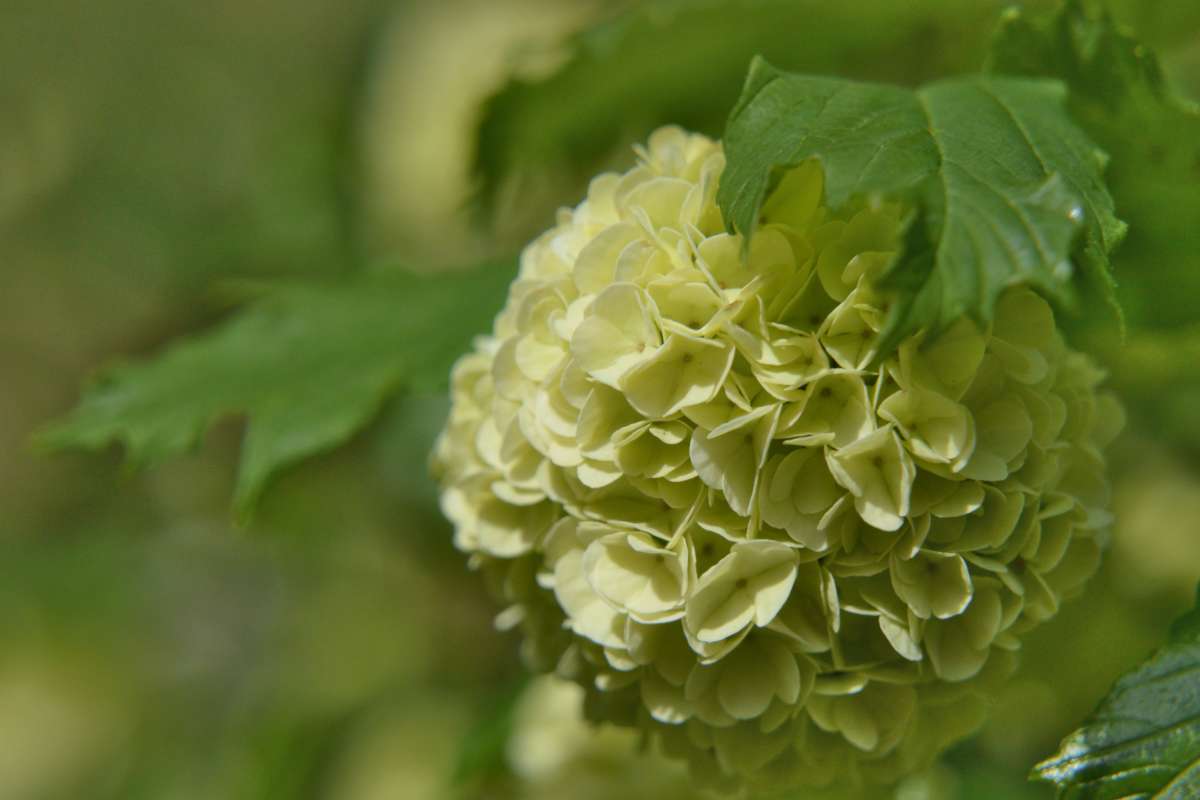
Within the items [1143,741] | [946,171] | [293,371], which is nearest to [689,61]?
[293,371]

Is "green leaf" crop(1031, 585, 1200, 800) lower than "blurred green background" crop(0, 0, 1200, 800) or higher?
higher

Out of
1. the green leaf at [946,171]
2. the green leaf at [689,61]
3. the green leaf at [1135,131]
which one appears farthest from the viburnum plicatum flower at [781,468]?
the green leaf at [689,61]

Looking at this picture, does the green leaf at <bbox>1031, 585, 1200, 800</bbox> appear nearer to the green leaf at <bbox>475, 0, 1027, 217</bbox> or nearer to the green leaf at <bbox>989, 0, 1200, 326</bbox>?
the green leaf at <bbox>989, 0, 1200, 326</bbox>

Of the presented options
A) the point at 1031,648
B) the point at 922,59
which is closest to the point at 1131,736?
the point at 1031,648

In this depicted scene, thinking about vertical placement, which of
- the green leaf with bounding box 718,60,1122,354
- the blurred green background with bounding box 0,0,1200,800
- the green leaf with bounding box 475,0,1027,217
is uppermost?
the green leaf with bounding box 718,60,1122,354

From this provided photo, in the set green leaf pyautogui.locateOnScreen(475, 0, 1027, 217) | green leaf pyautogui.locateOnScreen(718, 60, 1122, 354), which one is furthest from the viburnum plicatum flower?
green leaf pyautogui.locateOnScreen(475, 0, 1027, 217)

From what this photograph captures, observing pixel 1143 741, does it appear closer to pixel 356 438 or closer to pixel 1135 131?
pixel 1135 131

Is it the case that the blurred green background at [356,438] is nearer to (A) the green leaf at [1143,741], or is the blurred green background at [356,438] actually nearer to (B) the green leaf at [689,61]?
(B) the green leaf at [689,61]
